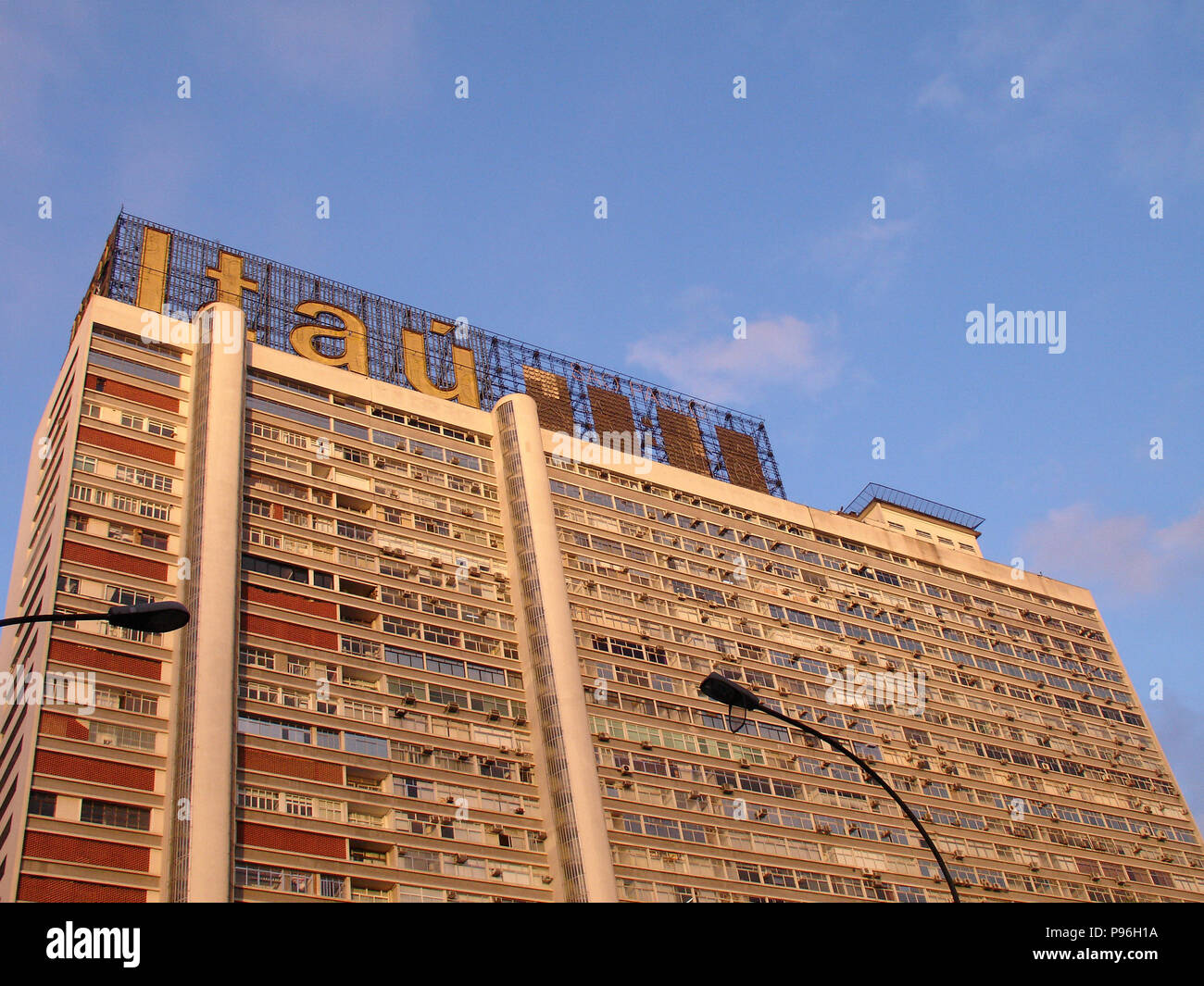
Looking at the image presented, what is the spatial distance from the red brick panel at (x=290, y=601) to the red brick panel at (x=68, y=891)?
16.7 m

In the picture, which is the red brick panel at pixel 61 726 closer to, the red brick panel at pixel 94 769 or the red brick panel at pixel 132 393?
the red brick panel at pixel 94 769

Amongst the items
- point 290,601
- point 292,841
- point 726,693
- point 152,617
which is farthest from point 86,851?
point 726,693

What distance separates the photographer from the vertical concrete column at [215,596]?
52219 mm

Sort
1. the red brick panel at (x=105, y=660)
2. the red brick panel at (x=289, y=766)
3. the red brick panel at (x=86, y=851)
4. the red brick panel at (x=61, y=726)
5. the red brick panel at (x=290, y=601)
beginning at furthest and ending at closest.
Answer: the red brick panel at (x=290, y=601), the red brick panel at (x=289, y=766), the red brick panel at (x=105, y=660), the red brick panel at (x=61, y=726), the red brick panel at (x=86, y=851)

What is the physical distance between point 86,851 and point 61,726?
578 cm

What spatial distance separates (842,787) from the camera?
254 feet

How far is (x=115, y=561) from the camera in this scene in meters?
61.2

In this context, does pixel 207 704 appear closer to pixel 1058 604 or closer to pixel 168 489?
pixel 168 489

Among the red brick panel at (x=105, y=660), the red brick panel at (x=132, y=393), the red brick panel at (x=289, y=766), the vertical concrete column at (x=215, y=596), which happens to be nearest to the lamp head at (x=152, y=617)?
the vertical concrete column at (x=215, y=596)

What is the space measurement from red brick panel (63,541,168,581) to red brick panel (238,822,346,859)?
13766mm

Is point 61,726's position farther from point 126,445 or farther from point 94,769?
point 126,445

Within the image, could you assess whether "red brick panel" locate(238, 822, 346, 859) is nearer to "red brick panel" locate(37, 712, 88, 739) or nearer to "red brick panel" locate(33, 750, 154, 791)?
"red brick panel" locate(33, 750, 154, 791)

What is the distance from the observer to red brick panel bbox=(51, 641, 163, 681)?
55.9 metres
